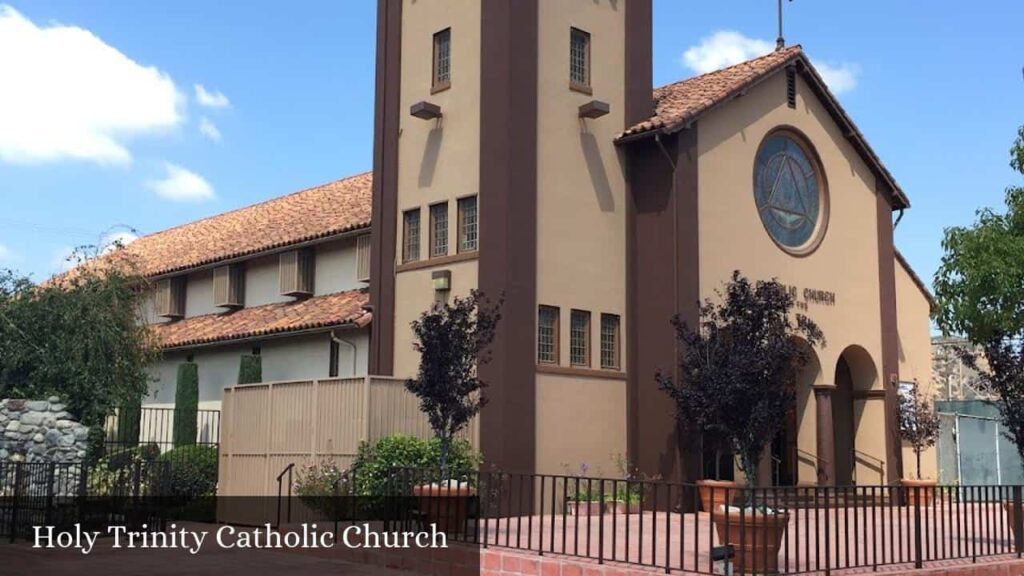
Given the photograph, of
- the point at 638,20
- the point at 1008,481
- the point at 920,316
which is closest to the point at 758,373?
the point at 638,20

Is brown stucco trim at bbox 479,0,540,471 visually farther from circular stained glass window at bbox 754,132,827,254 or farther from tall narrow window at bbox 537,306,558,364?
circular stained glass window at bbox 754,132,827,254

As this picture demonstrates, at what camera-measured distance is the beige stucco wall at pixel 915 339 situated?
94.1 ft

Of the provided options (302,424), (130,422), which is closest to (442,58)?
(302,424)

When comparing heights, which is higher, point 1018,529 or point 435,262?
point 435,262

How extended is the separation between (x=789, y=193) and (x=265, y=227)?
15.8 m

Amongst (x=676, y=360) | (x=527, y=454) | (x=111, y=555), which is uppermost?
(x=676, y=360)

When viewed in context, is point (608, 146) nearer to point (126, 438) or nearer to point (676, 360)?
point (676, 360)

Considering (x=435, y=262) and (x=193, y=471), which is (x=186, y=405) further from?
(x=435, y=262)

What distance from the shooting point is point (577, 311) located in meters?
22.2

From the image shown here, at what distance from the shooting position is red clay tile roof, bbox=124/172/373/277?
2939 centimetres

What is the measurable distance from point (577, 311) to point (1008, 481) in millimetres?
20098

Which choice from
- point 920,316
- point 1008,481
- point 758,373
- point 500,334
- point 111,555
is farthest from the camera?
point 1008,481

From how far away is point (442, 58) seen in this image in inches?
920

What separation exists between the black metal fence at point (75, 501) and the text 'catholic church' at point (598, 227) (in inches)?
220
